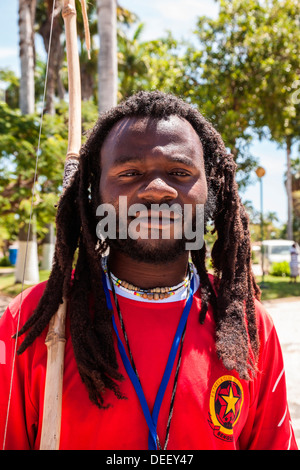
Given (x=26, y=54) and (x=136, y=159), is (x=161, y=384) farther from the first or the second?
(x=26, y=54)

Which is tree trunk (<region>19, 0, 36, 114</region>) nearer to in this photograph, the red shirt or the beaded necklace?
the beaded necklace

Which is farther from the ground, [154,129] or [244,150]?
[244,150]

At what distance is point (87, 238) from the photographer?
63.0 inches

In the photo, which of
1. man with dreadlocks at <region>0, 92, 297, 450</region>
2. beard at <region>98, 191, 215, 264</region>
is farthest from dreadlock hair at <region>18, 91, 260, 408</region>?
beard at <region>98, 191, 215, 264</region>

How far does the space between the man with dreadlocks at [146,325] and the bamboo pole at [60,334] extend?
0.04 m

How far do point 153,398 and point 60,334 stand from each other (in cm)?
38

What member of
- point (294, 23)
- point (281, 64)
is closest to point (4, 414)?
point (281, 64)

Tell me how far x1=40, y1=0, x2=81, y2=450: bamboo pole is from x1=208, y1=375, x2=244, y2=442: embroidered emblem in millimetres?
522

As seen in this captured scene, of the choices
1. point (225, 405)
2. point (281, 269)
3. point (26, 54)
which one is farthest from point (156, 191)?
point (281, 269)

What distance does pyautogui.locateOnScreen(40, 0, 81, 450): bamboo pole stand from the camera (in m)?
1.25

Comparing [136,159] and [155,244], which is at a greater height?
[136,159]

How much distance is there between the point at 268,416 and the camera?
1582 millimetres

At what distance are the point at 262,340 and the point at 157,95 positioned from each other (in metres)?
1.06
